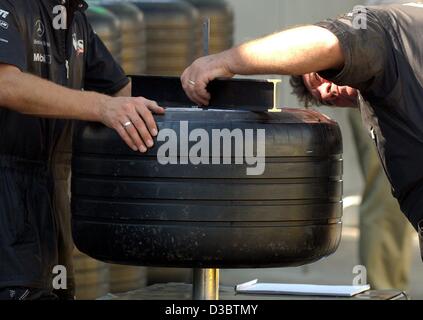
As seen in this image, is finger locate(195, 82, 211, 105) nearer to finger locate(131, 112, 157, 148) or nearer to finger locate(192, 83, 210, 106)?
finger locate(192, 83, 210, 106)

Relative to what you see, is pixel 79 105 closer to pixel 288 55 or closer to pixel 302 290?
pixel 288 55

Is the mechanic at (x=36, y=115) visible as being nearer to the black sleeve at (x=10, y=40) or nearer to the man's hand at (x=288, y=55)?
the black sleeve at (x=10, y=40)

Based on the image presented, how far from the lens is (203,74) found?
362 cm

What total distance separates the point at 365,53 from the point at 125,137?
73 centimetres

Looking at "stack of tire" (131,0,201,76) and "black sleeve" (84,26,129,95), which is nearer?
"black sleeve" (84,26,129,95)

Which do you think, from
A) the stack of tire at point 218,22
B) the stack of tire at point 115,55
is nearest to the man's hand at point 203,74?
→ the stack of tire at point 115,55

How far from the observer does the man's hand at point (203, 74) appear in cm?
362

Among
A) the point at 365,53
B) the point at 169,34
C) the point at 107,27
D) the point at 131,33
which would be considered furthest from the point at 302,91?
the point at 169,34

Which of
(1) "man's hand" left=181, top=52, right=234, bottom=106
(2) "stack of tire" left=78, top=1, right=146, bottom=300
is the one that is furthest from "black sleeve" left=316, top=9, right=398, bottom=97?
(2) "stack of tire" left=78, top=1, right=146, bottom=300

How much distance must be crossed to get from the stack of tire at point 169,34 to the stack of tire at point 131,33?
0.11 m

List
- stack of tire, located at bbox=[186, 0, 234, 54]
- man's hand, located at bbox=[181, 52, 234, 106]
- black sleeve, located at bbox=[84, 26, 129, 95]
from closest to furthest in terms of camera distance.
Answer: man's hand, located at bbox=[181, 52, 234, 106] < black sleeve, located at bbox=[84, 26, 129, 95] < stack of tire, located at bbox=[186, 0, 234, 54]

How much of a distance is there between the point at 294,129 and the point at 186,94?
0.37m

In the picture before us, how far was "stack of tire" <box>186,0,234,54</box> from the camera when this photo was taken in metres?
7.50

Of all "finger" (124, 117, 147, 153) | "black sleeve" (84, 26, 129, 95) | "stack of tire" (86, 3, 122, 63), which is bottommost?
"finger" (124, 117, 147, 153)
